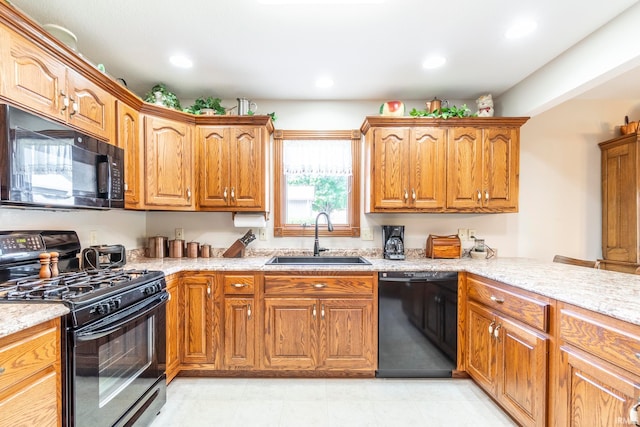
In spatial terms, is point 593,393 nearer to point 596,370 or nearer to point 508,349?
point 596,370

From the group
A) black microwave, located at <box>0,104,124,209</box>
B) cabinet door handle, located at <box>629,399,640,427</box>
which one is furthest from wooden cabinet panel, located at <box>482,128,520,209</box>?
black microwave, located at <box>0,104,124,209</box>

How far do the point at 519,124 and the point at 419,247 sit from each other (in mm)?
1412

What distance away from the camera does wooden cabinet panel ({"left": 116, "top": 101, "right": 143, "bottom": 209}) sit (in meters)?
2.03

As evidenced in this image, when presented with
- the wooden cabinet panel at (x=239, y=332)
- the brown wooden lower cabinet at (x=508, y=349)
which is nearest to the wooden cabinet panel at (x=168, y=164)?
the wooden cabinet panel at (x=239, y=332)

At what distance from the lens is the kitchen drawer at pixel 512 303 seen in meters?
1.49

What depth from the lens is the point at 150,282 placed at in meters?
1.69

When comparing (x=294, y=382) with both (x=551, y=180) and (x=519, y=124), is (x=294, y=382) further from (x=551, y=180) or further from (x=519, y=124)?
(x=551, y=180)

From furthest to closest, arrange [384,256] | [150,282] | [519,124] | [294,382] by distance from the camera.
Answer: [384,256] < [519,124] < [294,382] < [150,282]

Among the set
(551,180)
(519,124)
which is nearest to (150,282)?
(519,124)

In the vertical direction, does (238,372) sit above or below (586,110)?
below

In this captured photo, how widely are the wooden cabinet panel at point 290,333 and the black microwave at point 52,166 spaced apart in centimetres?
134

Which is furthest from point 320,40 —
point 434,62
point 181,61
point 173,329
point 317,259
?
point 173,329

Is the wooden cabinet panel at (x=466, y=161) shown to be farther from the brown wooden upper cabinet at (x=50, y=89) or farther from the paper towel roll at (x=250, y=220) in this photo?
the brown wooden upper cabinet at (x=50, y=89)

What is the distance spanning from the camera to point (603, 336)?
3.82 feet
